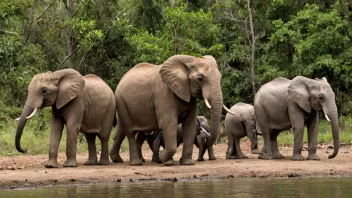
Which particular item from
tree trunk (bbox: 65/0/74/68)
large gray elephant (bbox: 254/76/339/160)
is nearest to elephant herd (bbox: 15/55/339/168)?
large gray elephant (bbox: 254/76/339/160)

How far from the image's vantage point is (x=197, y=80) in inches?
633

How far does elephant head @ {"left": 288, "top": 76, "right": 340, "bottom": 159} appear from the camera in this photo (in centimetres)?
1677

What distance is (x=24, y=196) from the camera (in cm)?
1214

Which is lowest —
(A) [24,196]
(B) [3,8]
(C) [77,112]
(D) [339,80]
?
(A) [24,196]

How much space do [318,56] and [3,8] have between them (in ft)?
35.3

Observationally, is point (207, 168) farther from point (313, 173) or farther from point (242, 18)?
point (242, 18)

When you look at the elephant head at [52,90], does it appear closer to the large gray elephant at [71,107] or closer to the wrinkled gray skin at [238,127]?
the large gray elephant at [71,107]

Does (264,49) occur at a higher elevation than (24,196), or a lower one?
higher

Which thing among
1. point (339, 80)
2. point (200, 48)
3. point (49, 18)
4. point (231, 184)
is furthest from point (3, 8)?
point (231, 184)

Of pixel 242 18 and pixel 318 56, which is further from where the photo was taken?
pixel 242 18

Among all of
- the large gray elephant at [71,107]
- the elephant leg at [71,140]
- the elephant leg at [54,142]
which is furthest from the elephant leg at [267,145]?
the elephant leg at [54,142]

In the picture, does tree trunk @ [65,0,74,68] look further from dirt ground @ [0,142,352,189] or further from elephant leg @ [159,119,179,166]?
elephant leg @ [159,119,179,166]

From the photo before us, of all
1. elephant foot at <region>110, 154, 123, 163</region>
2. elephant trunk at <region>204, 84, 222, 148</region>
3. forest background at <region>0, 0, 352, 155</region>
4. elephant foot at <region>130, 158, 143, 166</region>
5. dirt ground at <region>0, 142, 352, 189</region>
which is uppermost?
forest background at <region>0, 0, 352, 155</region>

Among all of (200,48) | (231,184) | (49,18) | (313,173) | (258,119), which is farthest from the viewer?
(49,18)
